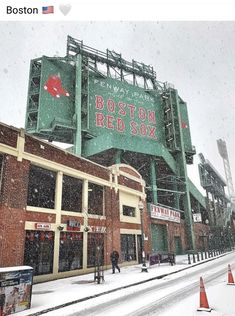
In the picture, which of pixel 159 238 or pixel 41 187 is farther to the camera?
pixel 159 238

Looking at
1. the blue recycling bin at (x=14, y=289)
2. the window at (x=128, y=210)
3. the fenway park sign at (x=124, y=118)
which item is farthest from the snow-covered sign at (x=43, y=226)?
the fenway park sign at (x=124, y=118)

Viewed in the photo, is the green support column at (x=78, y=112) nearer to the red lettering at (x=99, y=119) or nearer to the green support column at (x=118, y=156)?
the red lettering at (x=99, y=119)

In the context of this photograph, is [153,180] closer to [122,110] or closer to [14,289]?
[122,110]

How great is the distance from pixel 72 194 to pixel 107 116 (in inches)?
736

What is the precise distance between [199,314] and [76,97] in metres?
30.9

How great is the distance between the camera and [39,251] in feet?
49.4

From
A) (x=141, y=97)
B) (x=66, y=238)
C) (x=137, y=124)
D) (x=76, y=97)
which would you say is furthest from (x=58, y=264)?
(x=141, y=97)

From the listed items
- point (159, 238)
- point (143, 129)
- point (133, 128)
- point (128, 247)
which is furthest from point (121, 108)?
point (128, 247)

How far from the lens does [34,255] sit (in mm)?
14703

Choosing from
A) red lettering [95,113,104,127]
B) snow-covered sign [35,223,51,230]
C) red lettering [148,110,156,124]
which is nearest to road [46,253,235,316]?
snow-covered sign [35,223,51,230]

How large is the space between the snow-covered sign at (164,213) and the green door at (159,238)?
1.22 meters

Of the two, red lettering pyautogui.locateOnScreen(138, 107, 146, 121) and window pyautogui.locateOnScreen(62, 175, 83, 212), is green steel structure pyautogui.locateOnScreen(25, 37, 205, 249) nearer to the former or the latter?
red lettering pyautogui.locateOnScreen(138, 107, 146, 121)

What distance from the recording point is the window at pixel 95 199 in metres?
20.9

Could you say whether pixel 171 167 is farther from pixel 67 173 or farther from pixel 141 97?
pixel 67 173
